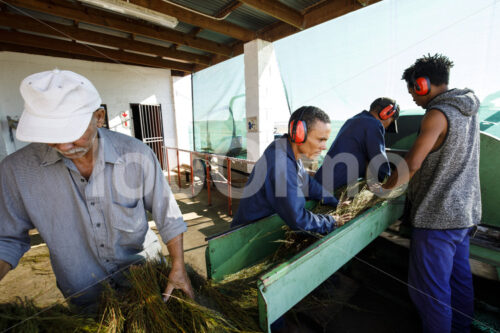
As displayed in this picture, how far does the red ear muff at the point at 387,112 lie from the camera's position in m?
2.34

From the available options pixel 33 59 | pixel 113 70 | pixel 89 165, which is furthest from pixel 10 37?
pixel 89 165

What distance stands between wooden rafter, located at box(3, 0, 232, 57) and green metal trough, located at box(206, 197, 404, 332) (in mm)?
4846

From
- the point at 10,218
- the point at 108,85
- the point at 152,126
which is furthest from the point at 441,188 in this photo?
the point at 108,85

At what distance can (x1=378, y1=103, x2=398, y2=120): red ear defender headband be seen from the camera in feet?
7.68

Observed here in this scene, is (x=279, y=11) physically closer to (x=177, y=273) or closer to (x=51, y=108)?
(x=51, y=108)

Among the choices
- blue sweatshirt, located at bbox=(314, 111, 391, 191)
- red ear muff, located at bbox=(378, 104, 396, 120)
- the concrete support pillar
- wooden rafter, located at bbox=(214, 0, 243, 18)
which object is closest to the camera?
blue sweatshirt, located at bbox=(314, 111, 391, 191)

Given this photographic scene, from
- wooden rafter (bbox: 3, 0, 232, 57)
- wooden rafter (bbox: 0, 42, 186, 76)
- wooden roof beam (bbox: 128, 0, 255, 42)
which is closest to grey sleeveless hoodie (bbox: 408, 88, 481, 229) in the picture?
wooden roof beam (bbox: 128, 0, 255, 42)

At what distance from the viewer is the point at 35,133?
0.83 meters

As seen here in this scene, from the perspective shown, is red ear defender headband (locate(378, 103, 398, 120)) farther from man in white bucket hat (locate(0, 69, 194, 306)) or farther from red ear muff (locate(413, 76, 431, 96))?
man in white bucket hat (locate(0, 69, 194, 306))

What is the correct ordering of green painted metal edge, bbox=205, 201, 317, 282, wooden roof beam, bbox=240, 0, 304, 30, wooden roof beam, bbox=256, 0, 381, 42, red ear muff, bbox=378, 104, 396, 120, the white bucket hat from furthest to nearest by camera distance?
wooden roof beam, bbox=256, 0, 381, 42
wooden roof beam, bbox=240, 0, 304, 30
red ear muff, bbox=378, 104, 396, 120
green painted metal edge, bbox=205, 201, 317, 282
the white bucket hat

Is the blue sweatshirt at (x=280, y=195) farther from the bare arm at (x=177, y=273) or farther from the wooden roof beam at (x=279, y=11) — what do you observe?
the wooden roof beam at (x=279, y=11)

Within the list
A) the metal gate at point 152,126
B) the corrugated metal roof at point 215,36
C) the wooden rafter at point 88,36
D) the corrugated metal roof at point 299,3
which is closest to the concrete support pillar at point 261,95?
the corrugated metal roof at point 215,36

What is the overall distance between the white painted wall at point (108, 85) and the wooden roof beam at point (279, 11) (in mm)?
5193

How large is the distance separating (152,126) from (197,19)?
447 centimetres
